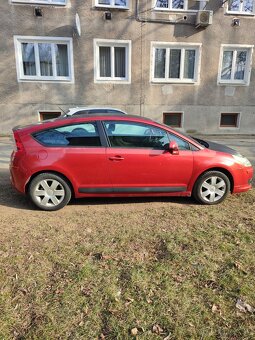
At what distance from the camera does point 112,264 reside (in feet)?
10.0

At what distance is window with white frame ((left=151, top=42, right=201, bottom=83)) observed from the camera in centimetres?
1247

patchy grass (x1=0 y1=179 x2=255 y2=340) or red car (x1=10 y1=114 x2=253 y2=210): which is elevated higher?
red car (x1=10 y1=114 x2=253 y2=210)

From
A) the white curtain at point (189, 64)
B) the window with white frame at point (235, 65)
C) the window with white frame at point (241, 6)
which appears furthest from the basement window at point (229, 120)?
the window with white frame at point (241, 6)

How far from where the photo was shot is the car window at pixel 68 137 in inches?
172

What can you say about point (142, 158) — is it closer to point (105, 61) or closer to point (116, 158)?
point (116, 158)

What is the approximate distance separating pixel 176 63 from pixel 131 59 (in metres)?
2.16

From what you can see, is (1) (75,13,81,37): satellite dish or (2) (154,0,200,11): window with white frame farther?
(2) (154,0,200,11): window with white frame

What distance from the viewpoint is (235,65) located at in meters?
13.1

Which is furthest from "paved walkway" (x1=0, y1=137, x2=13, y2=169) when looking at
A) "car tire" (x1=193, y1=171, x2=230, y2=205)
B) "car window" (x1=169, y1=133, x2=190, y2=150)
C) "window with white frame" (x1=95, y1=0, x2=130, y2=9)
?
"window with white frame" (x1=95, y1=0, x2=130, y2=9)

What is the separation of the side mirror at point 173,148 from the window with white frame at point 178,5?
9869 mm

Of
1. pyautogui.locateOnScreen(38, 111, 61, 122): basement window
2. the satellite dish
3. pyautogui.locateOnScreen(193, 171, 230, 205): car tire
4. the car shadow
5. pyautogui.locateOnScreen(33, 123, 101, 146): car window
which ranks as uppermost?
the satellite dish

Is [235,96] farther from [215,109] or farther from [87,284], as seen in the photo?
[87,284]

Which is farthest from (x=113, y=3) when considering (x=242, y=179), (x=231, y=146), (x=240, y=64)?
(x=242, y=179)

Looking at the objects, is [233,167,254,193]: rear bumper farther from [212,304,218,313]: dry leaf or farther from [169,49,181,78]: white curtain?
[169,49,181,78]: white curtain
